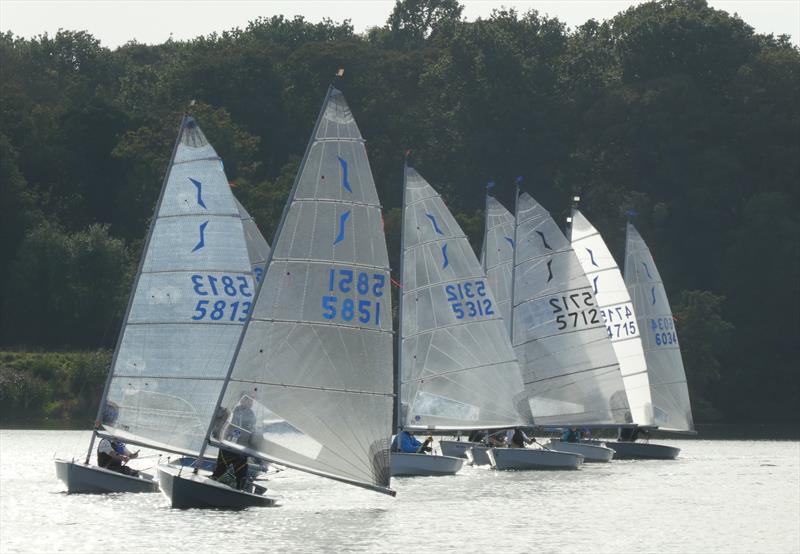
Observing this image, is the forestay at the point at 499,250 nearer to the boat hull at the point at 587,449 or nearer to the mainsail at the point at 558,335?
the mainsail at the point at 558,335

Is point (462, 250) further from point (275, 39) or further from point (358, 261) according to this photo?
point (275, 39)

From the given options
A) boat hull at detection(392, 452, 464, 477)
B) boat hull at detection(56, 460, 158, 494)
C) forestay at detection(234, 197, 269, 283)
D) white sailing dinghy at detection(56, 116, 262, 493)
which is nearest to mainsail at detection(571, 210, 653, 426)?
boat hull at detection(392, 452, 464, 477)

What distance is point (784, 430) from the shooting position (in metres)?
98.1

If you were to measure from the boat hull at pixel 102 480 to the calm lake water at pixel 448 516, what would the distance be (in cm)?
31

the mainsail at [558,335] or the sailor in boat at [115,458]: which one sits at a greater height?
the mainsail at [558,335]

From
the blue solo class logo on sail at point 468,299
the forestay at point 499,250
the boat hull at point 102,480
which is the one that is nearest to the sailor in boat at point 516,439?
the blue solo class logo on sail at point 468,299

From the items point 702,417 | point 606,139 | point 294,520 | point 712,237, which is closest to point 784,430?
point 702,417

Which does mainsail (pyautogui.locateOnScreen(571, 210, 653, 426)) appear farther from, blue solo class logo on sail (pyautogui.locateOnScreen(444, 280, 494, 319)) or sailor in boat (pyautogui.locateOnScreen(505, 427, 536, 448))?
blue solo class logo on sail (pyautogui.locateOnScreen(444, 280, 494, 319))

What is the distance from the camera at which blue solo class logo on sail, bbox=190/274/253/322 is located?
1861 inches

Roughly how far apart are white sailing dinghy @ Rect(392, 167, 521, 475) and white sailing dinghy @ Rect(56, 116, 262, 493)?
450 inches

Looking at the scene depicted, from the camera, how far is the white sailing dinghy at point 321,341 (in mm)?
42406

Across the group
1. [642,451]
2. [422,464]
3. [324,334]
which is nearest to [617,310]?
[642,451]

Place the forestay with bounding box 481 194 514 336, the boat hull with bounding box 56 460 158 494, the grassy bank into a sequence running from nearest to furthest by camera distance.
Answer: the boat hull with bounding box 56 460 158 494
the forestay with bounding box 481 194 514 336
the grassy bank

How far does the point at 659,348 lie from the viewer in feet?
253
